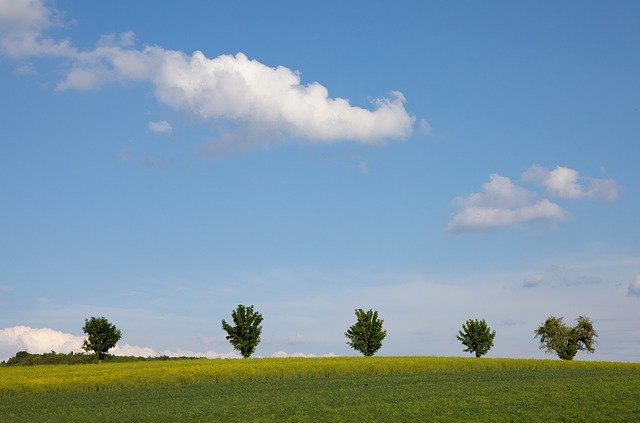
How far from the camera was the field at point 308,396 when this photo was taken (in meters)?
29.1

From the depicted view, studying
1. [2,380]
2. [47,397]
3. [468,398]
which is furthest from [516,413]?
[2,380]

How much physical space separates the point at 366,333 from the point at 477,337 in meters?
17.5

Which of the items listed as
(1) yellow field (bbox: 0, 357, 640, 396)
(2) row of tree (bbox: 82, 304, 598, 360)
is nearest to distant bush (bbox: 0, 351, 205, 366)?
(2) row of tree (bbox: 82, 304, 598, 360)

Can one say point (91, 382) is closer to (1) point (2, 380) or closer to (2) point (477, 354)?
(1) point (2, 380)

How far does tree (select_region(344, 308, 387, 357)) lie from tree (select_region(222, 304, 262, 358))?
13076 mm

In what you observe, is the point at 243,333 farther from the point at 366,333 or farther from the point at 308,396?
the point at 308,396

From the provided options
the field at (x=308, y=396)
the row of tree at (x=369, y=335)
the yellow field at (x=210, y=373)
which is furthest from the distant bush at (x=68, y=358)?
the field at (x=308, y=396)

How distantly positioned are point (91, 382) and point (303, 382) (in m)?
14.5

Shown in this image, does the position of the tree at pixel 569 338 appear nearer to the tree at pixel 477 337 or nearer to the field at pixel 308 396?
the tree at pixel 477 337

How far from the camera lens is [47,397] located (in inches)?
1626

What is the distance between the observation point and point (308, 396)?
3656cm

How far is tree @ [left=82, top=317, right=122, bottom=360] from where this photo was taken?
95.5m

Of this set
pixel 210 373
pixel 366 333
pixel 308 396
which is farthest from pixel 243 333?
pixel 308 396

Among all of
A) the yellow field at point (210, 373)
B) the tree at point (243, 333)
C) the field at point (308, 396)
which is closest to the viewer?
the field at point (308, 396)
